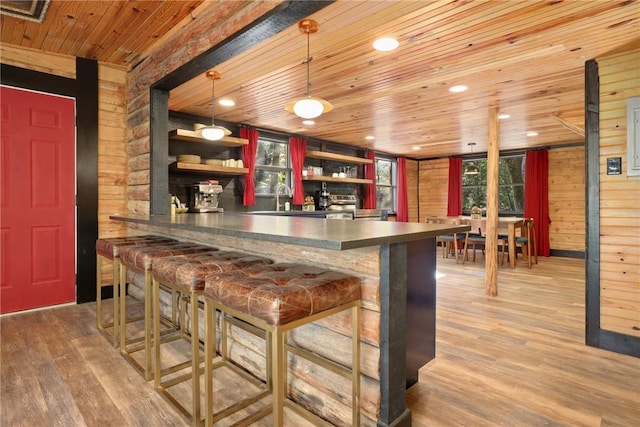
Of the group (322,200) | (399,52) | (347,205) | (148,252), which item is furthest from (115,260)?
(347,205)

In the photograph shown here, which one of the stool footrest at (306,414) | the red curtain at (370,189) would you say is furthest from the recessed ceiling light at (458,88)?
the red curtain at (370,189)

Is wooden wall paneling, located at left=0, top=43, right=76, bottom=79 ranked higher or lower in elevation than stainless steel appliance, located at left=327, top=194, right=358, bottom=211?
higher

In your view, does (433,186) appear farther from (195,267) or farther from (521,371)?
(195,267)

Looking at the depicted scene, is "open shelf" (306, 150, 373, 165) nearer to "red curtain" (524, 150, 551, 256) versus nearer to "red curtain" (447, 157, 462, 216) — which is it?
"red curtain" (447, 157, 462, 216)

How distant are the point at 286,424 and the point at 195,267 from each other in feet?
3.08

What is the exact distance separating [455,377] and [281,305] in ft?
5.14

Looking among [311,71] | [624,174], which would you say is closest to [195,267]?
[311,71]

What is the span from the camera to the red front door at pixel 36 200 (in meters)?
3.32

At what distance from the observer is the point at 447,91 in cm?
380

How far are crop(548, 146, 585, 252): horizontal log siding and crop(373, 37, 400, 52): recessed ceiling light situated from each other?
5971 millimetres

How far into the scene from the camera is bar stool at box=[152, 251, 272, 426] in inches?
66.6

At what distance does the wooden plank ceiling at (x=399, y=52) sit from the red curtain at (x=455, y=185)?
11.1 ft

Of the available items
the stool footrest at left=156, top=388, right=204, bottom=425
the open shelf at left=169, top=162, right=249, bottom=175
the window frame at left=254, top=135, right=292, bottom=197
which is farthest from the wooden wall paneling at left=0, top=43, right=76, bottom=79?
the stool footrest at left=156, top=388, right=204, bottom=425

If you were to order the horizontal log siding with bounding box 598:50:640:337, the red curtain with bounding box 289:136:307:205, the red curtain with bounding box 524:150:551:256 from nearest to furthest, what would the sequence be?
the horizontal log siding with bounding box 598:50:640:337
the red curtain with bounding box 289:136:307:205
the red curtain with bounding box 524:150:551:256
